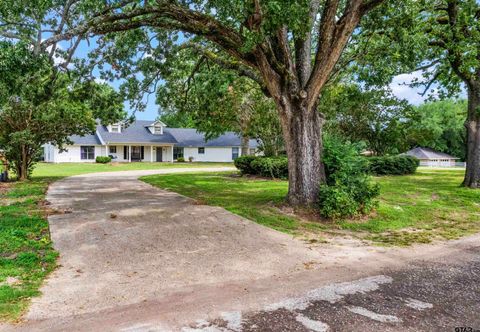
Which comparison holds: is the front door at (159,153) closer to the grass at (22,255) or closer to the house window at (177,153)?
the house window at (177,153)

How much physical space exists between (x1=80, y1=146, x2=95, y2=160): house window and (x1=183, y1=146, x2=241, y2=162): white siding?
1052 centimetres

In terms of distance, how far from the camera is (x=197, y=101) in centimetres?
1557

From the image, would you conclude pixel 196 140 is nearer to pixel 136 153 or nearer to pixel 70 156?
pixel 136 153

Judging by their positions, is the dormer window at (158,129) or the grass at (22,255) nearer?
the grass at (22,255)

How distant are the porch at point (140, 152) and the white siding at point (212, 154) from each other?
2394 mm

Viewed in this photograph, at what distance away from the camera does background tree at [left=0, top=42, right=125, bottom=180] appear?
11210 mm

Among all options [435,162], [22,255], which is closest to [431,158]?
[435,162]

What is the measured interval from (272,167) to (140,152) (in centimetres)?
2708

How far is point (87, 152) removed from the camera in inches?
1564

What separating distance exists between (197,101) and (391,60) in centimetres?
772

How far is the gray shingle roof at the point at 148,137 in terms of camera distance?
39.8 m

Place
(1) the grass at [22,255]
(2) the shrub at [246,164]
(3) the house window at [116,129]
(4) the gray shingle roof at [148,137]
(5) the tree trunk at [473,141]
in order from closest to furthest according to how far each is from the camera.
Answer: (1) the grass at [22,255]
(5) the tree trunk at [473,141]
(2) the shrub at [246,164]
(4) the gray shingle roof at [148,137]
(3) the house window at [116,129]

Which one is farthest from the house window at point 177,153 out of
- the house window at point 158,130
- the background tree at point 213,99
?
the background tree at point 213,99

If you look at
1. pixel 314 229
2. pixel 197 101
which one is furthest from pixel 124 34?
pixel 314 229
